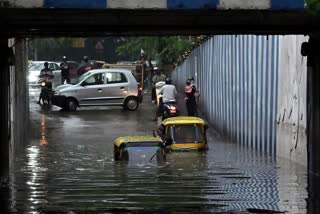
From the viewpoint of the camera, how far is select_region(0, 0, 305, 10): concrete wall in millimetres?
11719

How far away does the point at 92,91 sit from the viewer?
120ft

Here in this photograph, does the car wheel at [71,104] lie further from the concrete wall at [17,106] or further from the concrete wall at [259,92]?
the concrete wall at [17,106]

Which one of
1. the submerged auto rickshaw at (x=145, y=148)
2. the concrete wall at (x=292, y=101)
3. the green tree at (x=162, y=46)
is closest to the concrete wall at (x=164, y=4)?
the concrete wall at (x=292, y=101)

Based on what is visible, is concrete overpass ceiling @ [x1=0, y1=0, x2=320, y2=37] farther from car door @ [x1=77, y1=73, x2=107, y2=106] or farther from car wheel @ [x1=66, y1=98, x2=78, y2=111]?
car wheel @ [x1=66, y1=98, x2=78, y2=111]

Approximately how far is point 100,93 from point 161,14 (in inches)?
943

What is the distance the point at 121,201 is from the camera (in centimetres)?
1402

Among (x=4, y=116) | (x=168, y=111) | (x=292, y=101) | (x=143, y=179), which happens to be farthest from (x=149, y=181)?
(x=168, y=111)

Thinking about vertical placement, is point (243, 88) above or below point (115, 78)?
above

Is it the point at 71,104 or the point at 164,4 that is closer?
the point at 164,4

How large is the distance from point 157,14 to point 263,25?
2.50 m

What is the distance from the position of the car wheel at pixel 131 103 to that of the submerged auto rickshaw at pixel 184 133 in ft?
42.0

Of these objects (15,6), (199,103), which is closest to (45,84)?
(199,103)

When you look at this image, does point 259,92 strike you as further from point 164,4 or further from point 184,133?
point 164,4

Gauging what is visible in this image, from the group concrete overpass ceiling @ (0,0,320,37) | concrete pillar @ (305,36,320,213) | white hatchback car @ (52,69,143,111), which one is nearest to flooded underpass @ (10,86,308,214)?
concrete pillar @ (305,36,320,213)
